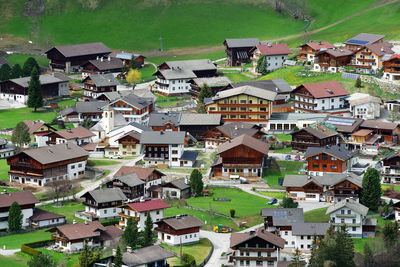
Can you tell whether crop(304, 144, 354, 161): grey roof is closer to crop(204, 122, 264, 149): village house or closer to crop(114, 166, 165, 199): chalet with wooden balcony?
crop(204, 122, 264, 149): village house

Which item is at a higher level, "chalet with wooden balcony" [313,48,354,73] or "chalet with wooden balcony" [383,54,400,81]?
"chalet with wooden balcony" [313,48,354,73]

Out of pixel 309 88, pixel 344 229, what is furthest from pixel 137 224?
pixel 309 88

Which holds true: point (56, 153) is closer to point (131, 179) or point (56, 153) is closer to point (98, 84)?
point (131, 179)

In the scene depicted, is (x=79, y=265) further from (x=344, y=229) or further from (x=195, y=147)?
(x=195, y=147)

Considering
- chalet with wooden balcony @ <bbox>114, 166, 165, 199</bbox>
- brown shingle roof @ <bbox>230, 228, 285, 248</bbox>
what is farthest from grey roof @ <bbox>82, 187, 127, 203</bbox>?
brown shingle roof @ <bbox>230, 228, 285, 248</bbox>

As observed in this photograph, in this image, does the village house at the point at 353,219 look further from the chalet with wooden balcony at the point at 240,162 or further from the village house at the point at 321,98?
the village house at the point at 321,98

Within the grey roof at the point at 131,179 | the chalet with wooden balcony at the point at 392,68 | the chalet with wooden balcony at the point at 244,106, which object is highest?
the chalet with wooden balcony at the point at 392,68

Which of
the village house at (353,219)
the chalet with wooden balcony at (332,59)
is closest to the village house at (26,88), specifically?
the chalet with wooden balcony at (332,59)
